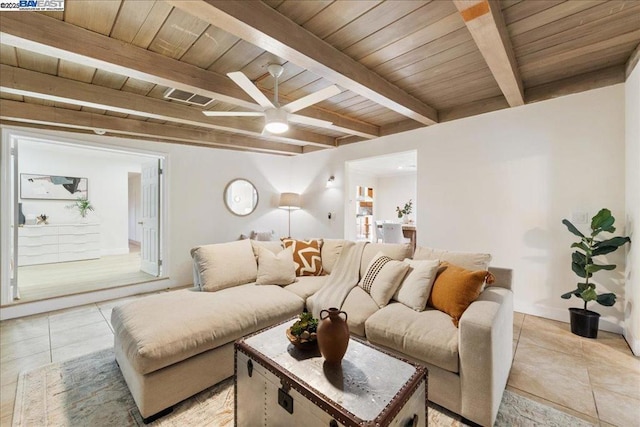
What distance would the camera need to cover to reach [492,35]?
1663 millimetres

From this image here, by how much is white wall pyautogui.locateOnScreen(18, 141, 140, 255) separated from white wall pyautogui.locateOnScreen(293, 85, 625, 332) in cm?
672

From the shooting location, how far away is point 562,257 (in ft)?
9.32

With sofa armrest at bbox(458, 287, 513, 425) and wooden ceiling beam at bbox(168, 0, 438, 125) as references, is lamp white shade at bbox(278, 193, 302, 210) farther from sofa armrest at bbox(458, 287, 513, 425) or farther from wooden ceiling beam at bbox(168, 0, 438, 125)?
sofa armrest at bbox(458, 287, 513, 425)

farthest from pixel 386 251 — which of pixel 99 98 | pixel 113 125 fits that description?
pixel 113 125

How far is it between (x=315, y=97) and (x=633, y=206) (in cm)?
293

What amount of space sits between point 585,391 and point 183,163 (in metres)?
5.27

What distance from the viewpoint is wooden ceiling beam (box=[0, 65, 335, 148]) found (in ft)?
7.48

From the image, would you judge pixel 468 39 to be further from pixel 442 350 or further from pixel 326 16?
pixel 442 350

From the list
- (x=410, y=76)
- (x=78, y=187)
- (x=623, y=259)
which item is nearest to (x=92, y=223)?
(x=78, y=187)

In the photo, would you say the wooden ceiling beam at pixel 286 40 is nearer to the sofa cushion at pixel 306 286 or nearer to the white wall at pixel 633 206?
the sofa cushion at pixel 306 286

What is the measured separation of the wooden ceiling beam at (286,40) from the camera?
4.71 feet

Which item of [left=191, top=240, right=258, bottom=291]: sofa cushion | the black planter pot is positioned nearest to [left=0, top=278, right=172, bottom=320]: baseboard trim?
[left=191, top=240, right=258, bottom=291]: sofa cushion

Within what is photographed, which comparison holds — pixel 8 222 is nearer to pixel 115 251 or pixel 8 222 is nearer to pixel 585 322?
pixel 115 251

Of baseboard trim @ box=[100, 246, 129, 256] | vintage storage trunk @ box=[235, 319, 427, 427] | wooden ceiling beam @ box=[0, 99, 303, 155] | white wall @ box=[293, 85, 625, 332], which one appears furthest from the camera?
→ baseboard trim @ box=[100, 246, 129, 256]
